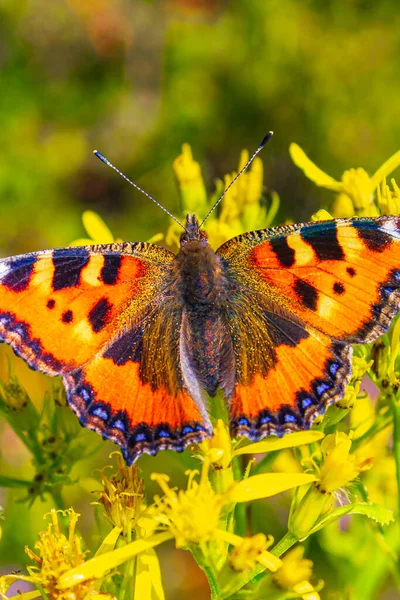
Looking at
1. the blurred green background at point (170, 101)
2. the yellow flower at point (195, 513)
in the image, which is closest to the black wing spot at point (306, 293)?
the yellow flower at point (195, 513)

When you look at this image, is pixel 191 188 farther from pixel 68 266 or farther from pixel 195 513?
pixel 195 513

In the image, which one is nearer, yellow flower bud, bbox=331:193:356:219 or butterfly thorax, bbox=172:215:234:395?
butterfly thorax, bbox=172:215:234:395

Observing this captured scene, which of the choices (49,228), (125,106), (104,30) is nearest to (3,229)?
(49,228)

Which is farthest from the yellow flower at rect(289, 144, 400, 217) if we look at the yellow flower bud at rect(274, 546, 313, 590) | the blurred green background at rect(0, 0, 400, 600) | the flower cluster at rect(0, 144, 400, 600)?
the blurred green background at rect(0, 0, 400, 600)

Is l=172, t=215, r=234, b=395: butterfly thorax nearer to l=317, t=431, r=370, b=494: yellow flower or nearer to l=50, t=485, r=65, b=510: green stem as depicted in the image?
l=317, t=431, r=370, b=494: yellow flower

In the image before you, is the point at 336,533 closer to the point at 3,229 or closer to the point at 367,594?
the point at 367,594

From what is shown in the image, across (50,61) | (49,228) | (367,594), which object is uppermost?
(50,61)
